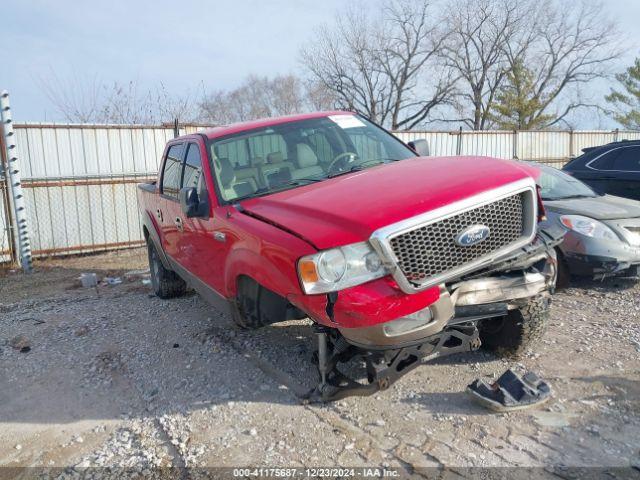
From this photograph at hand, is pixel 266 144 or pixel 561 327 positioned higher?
pixel 266 144

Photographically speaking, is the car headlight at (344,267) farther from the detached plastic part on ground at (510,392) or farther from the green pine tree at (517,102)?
the green pine tree at (517,102)

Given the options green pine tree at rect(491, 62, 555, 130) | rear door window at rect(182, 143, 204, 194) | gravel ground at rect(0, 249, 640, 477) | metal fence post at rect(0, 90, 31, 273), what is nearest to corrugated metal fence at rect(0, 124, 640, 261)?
metal fence post at rect(0, 90, 31, 273)

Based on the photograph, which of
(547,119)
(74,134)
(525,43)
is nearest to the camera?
(74,134)

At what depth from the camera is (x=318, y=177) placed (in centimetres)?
392

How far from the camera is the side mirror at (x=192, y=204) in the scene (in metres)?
3.91

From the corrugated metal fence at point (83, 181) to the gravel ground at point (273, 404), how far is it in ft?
13.8

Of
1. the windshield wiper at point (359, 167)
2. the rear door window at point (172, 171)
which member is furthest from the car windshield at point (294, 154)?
the rear door window at point (172, 171)

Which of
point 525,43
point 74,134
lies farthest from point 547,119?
point 74,134

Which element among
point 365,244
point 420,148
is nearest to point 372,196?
point 365,244

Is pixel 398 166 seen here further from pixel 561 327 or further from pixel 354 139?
pixel 561 327

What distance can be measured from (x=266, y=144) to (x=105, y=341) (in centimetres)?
244

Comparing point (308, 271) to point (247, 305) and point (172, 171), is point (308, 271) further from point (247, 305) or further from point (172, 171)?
point (172, 171)

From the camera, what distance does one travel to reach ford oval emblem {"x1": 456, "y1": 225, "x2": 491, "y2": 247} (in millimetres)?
2988

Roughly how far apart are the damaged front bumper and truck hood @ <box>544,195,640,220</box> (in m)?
2.38
